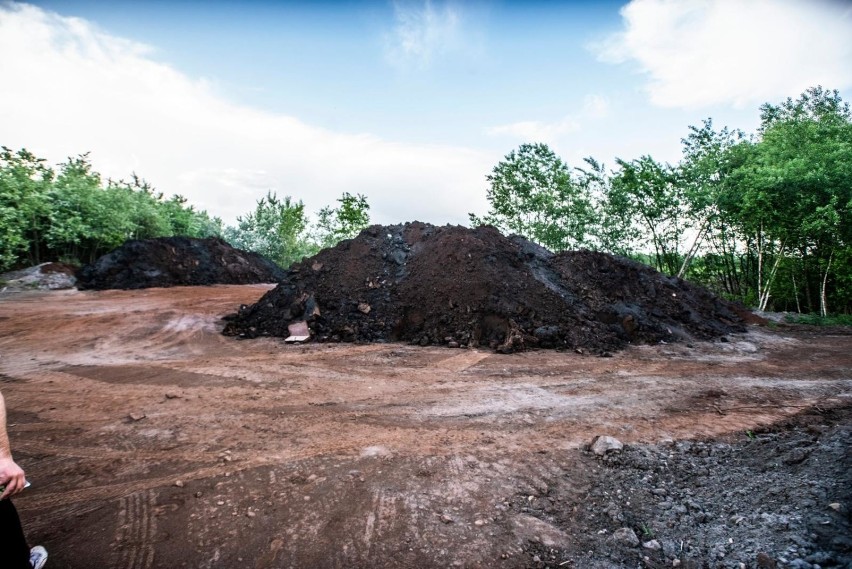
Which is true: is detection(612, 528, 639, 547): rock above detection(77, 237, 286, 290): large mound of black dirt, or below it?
below

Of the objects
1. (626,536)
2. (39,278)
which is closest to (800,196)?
(626,536)

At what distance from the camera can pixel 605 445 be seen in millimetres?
3547

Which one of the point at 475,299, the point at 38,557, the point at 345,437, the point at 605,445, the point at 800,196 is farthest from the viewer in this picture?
the point at 800,196

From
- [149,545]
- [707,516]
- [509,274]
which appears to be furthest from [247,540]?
[509,274]

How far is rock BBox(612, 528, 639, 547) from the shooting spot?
2.36 m

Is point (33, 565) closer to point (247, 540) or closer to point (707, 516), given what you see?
point (247, 540)

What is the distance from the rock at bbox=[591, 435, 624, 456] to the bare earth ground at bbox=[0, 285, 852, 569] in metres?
0.16

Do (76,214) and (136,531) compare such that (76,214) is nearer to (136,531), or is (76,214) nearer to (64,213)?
(64,213)

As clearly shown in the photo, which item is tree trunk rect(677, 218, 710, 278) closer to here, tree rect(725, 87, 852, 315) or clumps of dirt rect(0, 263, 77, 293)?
tree rect(725, 87, 852, 315)

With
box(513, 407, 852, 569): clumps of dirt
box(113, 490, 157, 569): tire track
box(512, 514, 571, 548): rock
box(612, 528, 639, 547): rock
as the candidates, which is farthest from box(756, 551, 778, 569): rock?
box(113, 490, 157, 569): tire track

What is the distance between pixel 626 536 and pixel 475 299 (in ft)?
20.7

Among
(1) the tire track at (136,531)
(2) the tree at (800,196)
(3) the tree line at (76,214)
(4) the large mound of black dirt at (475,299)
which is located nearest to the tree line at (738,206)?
(2) the tree at (800,196)

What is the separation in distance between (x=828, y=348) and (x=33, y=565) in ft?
43.5

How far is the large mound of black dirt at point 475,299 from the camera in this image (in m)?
8.16
